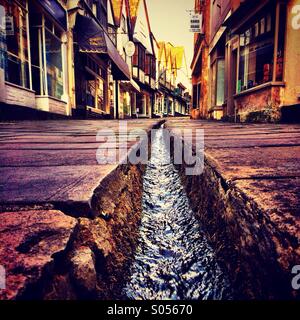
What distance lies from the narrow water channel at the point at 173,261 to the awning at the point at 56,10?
8293 mm

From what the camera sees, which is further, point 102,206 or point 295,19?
point 295,19

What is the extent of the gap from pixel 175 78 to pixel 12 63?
35.3 m

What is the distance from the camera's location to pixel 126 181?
51.6 inches

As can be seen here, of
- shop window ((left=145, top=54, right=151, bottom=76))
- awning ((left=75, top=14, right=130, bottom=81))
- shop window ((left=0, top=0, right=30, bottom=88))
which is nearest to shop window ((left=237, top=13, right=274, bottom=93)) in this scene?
awning ((left=75, top=14, right=130, bottom=81))

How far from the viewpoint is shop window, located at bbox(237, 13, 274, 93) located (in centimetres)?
692

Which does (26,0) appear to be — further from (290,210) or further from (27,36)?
(290,210)

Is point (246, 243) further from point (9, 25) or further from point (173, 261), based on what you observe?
point (9, 25)

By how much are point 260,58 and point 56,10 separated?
20.3 feet

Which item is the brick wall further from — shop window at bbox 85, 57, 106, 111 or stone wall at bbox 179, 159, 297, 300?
stone wall at bbox 179, 159, 297, 300

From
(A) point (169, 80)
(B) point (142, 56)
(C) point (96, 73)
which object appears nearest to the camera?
(C) point (96, 73)

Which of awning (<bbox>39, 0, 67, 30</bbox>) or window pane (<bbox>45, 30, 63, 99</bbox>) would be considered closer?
awning (<bbox>39, 0, 67, 30</bbox>)

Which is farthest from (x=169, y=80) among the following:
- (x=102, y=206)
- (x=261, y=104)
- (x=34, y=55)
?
(x=102, y=206)

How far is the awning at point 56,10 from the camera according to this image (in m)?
7.98

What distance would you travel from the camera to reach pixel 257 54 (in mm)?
7645
